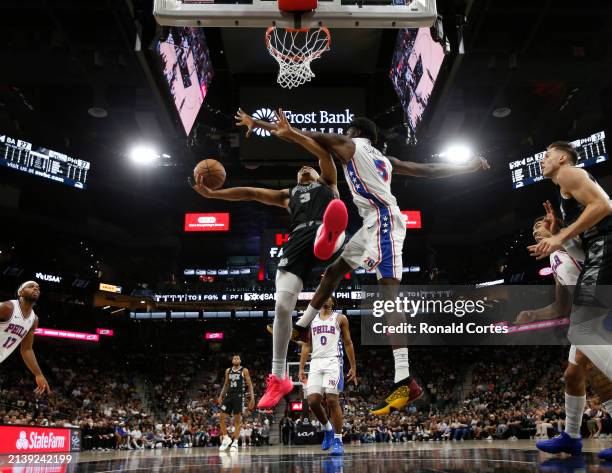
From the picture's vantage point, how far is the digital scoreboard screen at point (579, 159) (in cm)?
1767

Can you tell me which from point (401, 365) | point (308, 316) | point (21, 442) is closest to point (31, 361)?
point (21, 442)

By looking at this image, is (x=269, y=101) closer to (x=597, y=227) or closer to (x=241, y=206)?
(x=597, y=227)

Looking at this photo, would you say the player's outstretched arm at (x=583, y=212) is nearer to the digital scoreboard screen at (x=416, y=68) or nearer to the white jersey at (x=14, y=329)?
the digital scoreboard screen at (x=416, y=68)

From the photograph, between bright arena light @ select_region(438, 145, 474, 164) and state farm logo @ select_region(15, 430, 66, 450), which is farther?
bright arena light @ select_region(438, 145, 474, 164)

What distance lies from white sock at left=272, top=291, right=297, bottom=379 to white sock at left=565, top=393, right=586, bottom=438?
281 cm

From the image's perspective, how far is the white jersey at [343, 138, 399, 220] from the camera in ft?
15.7

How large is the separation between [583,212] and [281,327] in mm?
2503

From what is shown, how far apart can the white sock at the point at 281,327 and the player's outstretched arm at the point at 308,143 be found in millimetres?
1109

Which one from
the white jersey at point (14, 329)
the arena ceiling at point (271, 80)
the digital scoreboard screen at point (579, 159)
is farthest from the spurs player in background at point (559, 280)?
the digital scoreboard screen at point (579, 159)

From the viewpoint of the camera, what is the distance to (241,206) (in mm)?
26922

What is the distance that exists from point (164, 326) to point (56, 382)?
7592 mm

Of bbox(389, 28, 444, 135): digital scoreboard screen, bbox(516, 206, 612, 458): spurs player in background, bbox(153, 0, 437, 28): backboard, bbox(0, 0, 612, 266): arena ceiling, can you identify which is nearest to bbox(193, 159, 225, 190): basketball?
bbox(153, 0, 437, 28): backboard

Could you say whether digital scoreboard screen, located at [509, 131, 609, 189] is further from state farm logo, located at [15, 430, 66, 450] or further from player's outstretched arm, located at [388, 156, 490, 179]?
state farm logo, located at [15, 430, 66, 450]

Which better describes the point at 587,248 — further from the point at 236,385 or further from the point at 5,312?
the point at 236,385
